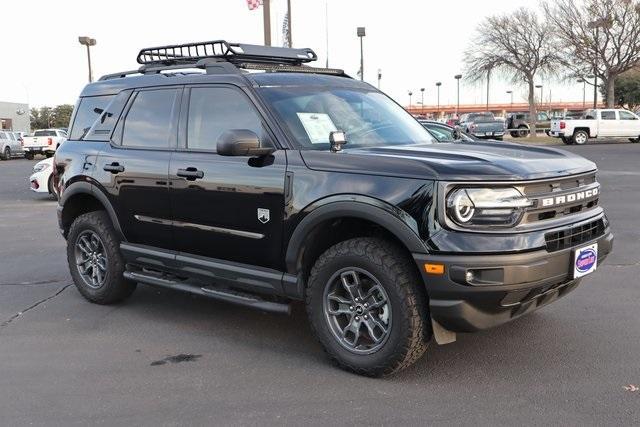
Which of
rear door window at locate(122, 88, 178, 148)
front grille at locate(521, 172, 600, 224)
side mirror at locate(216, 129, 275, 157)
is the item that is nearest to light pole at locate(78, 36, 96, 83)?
rear door window at locate(122, 88, 178, 148)

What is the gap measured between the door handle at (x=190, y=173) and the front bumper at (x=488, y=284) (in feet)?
6.08

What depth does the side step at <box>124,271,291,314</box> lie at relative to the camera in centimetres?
431

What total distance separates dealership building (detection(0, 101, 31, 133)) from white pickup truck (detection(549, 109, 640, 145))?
206 feet

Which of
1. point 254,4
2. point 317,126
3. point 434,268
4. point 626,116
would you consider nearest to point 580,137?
point 626,116

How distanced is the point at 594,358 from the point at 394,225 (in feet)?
5.76

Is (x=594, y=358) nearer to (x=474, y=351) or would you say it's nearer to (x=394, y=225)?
(x=474, y=351)

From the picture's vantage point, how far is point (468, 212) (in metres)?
3.53

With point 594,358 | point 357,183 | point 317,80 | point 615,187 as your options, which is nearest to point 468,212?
point 357,183

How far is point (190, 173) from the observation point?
4.72 metres

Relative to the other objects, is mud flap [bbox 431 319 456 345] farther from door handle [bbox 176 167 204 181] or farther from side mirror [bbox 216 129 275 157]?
door handle [bbox 176 167 204 181]

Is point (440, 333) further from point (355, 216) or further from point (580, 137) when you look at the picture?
point (580, 137)

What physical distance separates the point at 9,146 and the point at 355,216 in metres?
38.3

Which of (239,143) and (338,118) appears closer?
(239,143)

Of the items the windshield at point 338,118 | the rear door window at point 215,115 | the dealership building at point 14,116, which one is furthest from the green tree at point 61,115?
the windshield at point 338,118
